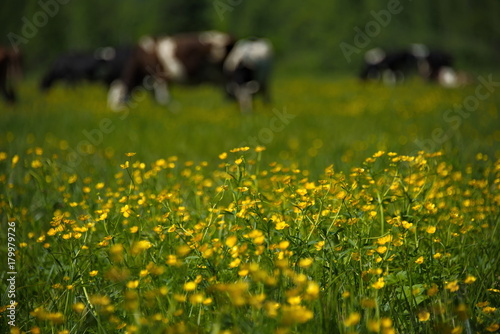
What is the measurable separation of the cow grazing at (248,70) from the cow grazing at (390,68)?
14.3 metres

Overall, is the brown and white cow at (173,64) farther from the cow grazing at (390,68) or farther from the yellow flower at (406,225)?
the cow grazing at (390,68)

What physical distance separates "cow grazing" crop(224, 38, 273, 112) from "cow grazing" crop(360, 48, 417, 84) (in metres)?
14.3

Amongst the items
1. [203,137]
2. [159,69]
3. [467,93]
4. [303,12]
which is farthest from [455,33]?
[203,137]

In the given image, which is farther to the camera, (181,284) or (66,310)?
(181,284)

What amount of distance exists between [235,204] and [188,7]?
30.4 m

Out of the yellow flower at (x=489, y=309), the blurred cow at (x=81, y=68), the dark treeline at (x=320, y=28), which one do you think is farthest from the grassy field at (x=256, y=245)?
the dark treeline at (x=320, y=28)

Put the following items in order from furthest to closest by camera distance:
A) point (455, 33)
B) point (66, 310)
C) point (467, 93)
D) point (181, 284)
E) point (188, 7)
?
point (455, 33)
point (188, 7)
point (467, 93)
point (181, 284)
point (66, 310)

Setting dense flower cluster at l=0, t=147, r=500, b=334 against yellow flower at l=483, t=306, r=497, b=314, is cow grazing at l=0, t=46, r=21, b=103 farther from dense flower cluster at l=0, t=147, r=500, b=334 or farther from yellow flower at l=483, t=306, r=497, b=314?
yellow flower at l=483, t=306, r=497, b=314

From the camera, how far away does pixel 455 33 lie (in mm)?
43000

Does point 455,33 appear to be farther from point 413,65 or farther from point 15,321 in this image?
point 15,321

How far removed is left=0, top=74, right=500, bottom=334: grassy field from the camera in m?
1.50

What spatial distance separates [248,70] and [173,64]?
79.5 inches

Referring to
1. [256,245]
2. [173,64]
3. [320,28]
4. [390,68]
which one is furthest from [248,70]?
[320,28]

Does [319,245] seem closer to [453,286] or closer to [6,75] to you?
[453,286]
